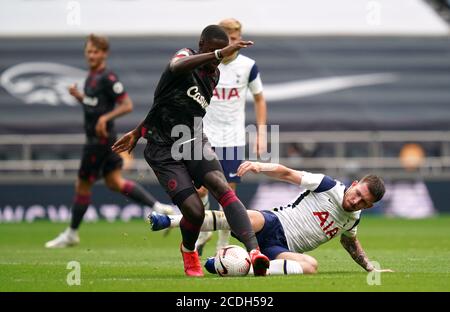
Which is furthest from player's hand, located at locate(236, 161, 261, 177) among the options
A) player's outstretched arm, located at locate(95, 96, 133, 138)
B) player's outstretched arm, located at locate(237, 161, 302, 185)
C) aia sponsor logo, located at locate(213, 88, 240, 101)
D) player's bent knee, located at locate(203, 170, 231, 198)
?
player's outstretched arm, located at locate(95, 96, 133, 138)

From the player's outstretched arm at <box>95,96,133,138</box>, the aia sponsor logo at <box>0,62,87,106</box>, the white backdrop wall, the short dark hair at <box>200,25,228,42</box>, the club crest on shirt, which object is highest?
the short dark hair at <box>200,25,228,42</box>

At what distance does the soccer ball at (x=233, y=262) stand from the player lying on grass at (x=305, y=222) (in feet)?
0.98

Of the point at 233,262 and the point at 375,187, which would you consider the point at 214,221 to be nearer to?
the point at 233,262

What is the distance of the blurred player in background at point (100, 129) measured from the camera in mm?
15102

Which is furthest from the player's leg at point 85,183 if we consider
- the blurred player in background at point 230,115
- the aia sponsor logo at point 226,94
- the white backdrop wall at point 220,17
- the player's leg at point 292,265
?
the white backdrop wall at point 220,17

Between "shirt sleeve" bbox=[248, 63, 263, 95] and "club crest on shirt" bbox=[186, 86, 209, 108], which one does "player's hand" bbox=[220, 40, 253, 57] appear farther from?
"shirt sleeve" bbox=[248, 63, 263, 95]

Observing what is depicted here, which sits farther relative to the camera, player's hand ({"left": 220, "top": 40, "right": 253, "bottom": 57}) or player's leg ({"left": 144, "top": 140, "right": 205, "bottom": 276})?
player's leg ({"left": 144, "top": 140, "right": 205, "bottom": 276})

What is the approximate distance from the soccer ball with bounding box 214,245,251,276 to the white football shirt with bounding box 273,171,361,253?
2.90 ft

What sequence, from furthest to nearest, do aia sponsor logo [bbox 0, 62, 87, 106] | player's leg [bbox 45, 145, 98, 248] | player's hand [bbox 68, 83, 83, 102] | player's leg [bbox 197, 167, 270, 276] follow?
aia sponsor logo [bbox 0, 62, 87, 106] < player's leg [bbox 45, 145, 98, 248] < player's hand [bbox 68, 83, 83, 102] < player's leg [bbox 197, 167, 270, 276]

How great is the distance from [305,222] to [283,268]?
2.16 ft

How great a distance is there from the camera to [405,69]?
85.7 ft

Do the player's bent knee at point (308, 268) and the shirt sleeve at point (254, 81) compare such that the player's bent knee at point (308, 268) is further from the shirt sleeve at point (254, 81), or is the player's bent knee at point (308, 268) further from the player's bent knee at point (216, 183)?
the shirt sleeve at point (254, 81)

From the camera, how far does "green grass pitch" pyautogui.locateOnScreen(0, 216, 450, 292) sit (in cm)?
839

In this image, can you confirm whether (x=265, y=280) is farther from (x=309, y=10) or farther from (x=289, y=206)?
(x=309, y=10)
